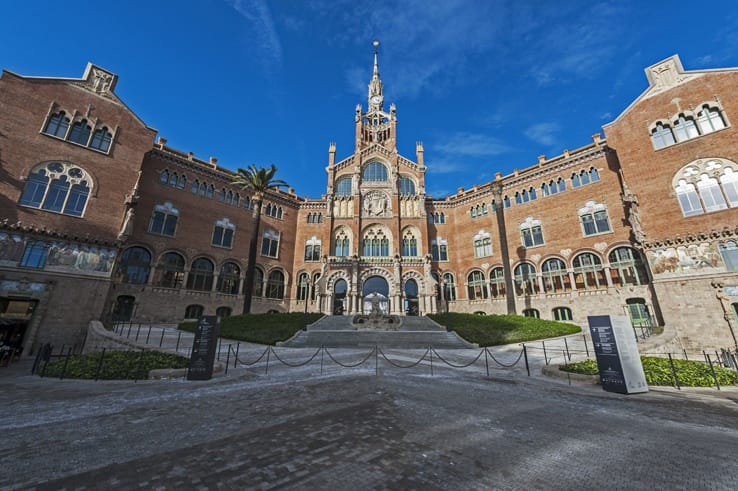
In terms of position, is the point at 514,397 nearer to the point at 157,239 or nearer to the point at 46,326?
the point at 46,326

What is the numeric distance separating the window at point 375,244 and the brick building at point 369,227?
24 cm

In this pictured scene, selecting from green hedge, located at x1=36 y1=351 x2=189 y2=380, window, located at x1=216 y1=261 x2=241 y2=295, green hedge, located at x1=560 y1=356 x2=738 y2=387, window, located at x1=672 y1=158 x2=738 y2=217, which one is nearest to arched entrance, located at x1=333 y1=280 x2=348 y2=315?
window, located at x1=216 y1=261 x2=241 y2=295

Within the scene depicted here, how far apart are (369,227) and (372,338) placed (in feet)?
60.8

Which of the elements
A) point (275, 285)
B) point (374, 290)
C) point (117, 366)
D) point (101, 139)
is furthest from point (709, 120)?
point (101, 139)

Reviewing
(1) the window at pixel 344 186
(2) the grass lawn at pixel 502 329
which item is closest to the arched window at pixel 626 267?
(2) the grass lawn at pixel 502 329

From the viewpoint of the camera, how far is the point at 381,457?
3801 millimetres

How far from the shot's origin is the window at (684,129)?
70.9ft

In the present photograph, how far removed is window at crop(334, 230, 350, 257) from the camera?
115 ft

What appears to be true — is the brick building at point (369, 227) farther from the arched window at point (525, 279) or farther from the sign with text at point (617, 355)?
the sign with text at point (617, 355)

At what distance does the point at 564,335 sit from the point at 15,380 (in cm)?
2690

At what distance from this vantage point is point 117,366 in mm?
10141

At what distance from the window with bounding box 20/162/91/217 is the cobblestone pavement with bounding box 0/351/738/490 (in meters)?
17.2

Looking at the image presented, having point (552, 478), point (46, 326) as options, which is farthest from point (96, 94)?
point (552, 478)

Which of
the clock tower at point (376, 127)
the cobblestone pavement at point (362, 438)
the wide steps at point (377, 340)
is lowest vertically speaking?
the cobblestone pavement at point (362, 438)
